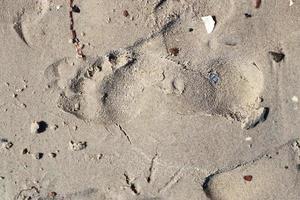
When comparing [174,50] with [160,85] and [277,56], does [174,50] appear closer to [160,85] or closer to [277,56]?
[160,85]

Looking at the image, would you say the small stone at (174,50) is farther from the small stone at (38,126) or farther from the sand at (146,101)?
the small stone at (38,126)

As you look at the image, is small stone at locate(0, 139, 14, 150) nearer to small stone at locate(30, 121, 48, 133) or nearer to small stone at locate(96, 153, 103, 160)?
small stone at locate(30, 121, 48, 133)

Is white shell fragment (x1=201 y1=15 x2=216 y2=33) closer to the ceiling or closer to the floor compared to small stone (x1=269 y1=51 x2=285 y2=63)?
closer to the ceiling

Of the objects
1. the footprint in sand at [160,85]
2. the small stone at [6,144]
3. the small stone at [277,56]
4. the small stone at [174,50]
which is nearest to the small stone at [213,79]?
the footprint in sand at [160,85]

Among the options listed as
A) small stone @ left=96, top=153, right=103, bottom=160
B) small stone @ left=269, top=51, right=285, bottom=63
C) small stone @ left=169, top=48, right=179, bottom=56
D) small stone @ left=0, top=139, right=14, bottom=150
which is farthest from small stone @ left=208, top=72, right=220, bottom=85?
small stone @ left=0, top=139, right=14, bottom=150

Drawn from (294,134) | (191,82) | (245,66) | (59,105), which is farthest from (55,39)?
(294,134)

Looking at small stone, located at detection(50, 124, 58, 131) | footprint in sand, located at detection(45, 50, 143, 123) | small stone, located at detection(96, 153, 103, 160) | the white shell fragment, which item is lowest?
small stone, located at detection(96, 153, 103, 160)

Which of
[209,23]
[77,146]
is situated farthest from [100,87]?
[209,23]

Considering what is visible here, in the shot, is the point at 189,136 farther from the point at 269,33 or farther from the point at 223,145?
the point at 269,33
